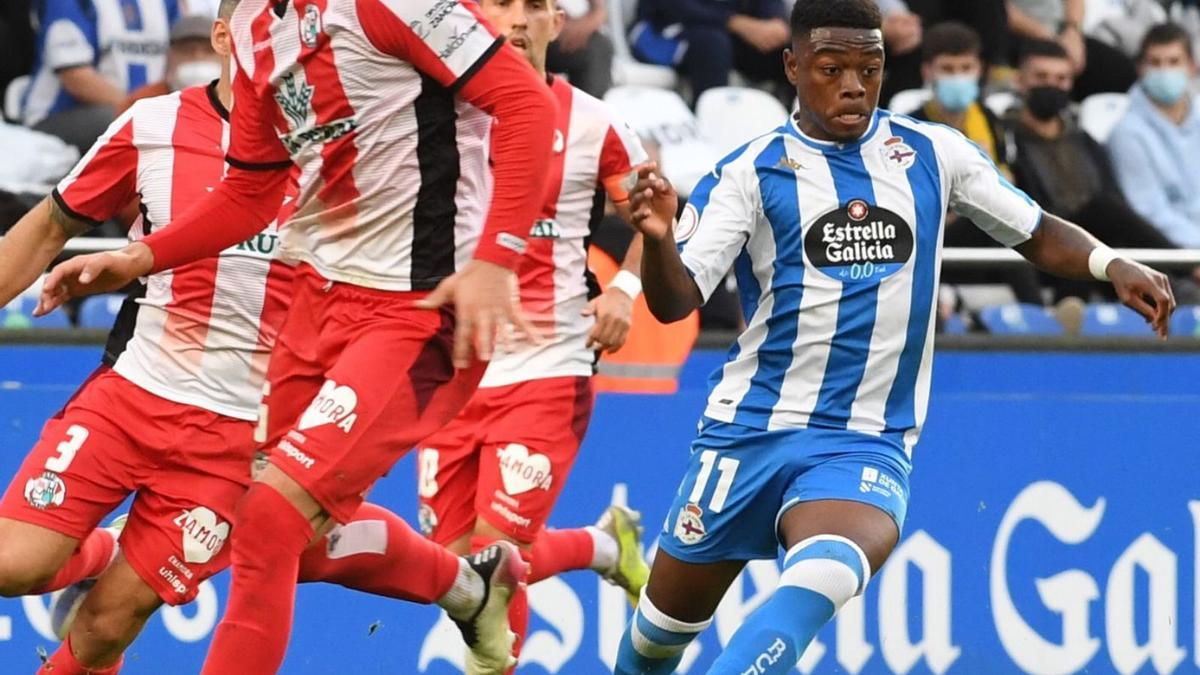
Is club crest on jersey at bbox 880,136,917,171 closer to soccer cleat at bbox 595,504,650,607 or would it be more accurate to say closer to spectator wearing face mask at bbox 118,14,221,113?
soccer cleat at bbox 595,504,650,607

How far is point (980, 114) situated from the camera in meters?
9.66

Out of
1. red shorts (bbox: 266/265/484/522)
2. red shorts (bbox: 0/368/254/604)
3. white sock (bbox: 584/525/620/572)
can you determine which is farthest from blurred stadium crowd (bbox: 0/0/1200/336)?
red shorts (bbox: 266/265/484/522)

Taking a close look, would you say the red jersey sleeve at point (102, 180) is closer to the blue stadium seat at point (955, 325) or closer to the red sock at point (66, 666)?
the red sock at point (66, 666)

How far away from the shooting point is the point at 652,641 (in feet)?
19.3

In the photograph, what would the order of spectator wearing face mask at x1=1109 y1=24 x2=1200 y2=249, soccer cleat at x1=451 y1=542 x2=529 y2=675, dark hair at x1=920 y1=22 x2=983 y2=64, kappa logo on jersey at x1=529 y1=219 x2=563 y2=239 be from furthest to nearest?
dark hair at x1=920 y1=22 x2=983 y2=64 → spectator wearing face mask at x1=1109 y1=24 x2=1200 y2=249 → kappa logo on jersey at x1=529 y1=219 x2=563 y2=239 → soccer cleat at x1=451 y1=542 x2=529 y2=675

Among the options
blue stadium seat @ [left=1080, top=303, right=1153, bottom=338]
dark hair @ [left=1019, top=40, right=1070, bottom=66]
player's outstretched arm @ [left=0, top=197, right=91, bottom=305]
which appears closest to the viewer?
player's outstretched arm @ [left=0, top=197, right=91, bottom=305]

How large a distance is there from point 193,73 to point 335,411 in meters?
3.99

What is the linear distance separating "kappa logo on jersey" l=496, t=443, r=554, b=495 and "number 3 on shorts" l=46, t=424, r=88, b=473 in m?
1.39

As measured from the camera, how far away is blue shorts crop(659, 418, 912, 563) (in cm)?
539

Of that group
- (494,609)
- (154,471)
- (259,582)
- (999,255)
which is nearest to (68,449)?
(154,471)

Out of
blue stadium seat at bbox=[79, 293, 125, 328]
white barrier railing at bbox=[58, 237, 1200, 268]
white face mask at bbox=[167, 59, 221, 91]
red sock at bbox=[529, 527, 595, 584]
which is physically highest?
white face mask at bbox=[167, 59, 221, 91]

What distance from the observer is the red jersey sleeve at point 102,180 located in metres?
5.76

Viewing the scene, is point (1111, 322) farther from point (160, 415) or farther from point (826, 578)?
point (160, 415)

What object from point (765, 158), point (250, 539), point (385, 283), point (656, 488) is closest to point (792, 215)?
point (765, 158)
